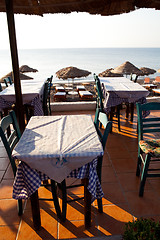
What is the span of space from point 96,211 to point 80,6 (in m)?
2.86

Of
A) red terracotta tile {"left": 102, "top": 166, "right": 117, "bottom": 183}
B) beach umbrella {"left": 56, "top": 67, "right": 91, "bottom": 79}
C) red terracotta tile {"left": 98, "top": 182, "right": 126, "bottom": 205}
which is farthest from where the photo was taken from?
beach umbrella {"left": 56, "top": 67, "right": 91, "bottom": 79}

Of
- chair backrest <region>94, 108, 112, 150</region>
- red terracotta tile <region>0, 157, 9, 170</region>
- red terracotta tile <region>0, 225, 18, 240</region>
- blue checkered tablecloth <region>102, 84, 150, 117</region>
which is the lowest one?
red terracotta tile <region>0, 225, 18, 240</region>

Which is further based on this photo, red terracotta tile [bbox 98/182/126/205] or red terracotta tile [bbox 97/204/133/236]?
red terracotta tile [bbox 98/182/126/205]

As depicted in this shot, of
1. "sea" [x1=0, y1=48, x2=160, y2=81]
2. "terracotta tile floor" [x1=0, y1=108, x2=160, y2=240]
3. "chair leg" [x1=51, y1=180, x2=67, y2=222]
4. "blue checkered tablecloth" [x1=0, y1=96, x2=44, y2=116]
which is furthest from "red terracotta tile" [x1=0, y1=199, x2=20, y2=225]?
"sea" [x1=0, y1=48, x2=160, y2=81]

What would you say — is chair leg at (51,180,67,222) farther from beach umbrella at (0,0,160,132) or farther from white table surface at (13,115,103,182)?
beach umbrella at (0,0,160,132)

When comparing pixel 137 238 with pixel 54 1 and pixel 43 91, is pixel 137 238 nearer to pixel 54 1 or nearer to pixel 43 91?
pixel 54 1

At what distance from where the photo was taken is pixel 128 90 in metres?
3.97

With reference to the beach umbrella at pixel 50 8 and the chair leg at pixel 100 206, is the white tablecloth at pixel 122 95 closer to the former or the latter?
the beach umbrella at pixel 50 8

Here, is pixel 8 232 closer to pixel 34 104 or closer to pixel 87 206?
pixel 87 206

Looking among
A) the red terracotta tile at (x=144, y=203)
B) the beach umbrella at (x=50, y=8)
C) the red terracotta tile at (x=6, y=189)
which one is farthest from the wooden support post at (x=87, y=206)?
the beach umbrella at (x=50, y=8)

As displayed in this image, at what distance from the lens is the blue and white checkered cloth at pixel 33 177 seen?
1.75 m

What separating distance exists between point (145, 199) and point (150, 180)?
1.33ft

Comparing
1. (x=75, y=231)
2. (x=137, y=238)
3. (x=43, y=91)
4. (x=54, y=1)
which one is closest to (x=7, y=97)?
(x=43, y=91)

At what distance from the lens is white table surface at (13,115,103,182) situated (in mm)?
1686
